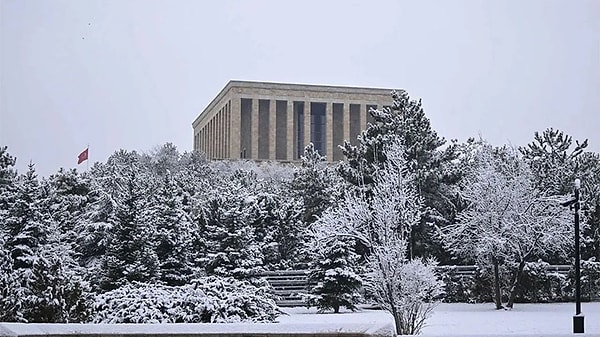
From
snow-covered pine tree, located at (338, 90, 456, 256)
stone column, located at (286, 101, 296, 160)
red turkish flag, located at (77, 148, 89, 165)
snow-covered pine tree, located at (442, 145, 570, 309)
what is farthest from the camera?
stone column, located at (286, 101, 296, 160)

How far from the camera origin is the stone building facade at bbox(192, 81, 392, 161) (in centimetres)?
6450

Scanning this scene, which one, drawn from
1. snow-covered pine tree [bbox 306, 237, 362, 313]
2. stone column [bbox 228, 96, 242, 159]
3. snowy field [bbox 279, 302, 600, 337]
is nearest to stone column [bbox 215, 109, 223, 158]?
stone column [bbox 228, 96, 242, 159]

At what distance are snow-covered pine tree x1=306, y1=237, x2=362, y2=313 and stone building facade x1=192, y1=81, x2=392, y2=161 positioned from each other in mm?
42509

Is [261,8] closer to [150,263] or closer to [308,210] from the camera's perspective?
[150,263]

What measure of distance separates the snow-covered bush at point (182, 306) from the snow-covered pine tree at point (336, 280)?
8.21 metres

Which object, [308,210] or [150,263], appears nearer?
[150,263]

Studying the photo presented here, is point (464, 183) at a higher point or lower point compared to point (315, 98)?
lower

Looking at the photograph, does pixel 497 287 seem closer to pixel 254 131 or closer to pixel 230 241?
pixel 230 241

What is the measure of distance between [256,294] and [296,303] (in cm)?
1022

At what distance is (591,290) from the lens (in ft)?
83.6

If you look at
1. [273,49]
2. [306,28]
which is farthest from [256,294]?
[273,49]

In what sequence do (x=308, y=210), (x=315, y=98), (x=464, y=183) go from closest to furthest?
(x=464, y=183)
(x=308, y=210)
(x=315, y=98)

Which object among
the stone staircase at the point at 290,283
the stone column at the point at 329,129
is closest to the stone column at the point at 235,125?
the stone column at the point at 329,129

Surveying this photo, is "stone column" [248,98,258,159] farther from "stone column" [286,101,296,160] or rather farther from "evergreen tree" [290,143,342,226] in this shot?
"evergreen tree" [290,143,342,226]
